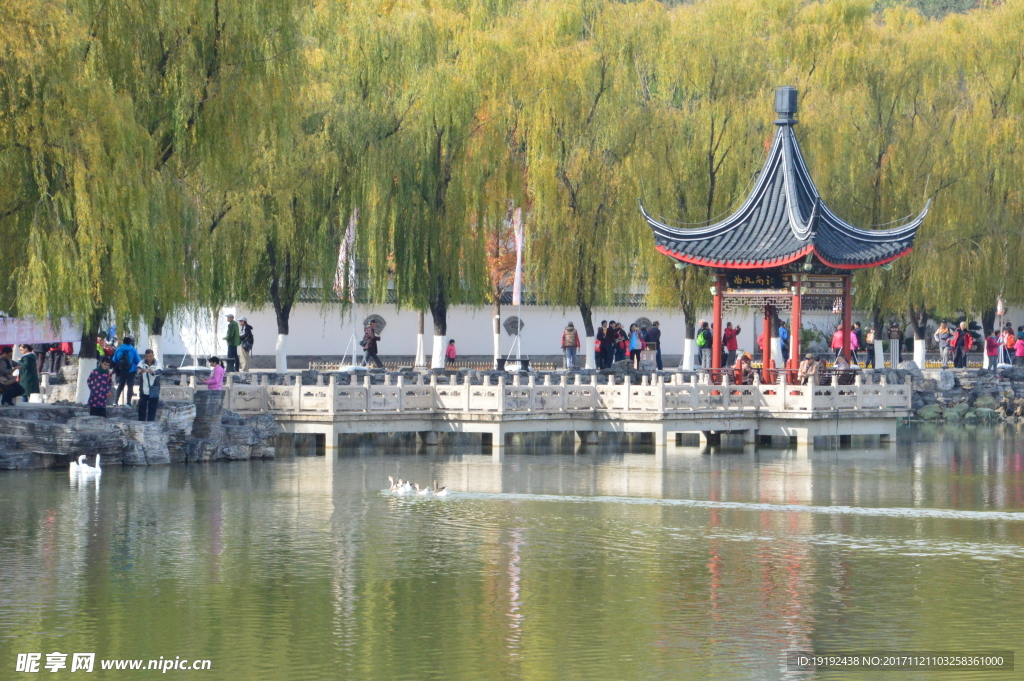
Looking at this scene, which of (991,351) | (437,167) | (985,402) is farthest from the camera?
(991,351)

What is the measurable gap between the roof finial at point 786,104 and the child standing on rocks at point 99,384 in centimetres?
1546

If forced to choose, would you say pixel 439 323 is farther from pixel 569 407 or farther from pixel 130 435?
pixel 130 435

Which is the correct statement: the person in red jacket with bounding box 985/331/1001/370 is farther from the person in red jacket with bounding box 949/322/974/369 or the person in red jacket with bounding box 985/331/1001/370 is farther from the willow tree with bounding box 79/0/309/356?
the willow tree with bounding box 79/0/309/356

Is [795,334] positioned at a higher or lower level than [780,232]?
lower

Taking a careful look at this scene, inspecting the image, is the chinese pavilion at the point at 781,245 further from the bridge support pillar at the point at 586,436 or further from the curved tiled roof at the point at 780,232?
the bridge support pillar at the point at 586,436

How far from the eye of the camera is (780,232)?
30.0 metres

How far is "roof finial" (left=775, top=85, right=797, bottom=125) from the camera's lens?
101 feet

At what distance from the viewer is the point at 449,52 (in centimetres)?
3197

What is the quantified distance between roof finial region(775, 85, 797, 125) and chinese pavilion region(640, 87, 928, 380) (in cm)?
2

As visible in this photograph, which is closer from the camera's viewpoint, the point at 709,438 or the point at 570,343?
the point at 709,438

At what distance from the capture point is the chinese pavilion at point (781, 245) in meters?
29.7

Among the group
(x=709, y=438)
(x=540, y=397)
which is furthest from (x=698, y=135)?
(x=540, y=397)

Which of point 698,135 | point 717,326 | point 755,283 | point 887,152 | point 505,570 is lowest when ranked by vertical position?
point 505,570

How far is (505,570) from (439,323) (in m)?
17.4
